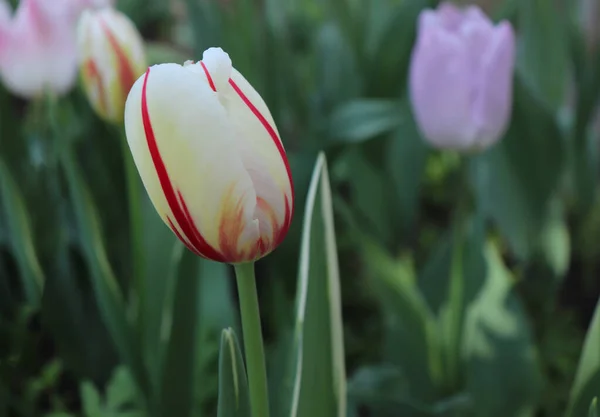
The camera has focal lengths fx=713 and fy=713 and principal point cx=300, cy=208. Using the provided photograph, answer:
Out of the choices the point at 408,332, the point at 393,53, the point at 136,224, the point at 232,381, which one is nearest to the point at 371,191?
the point at 393,53

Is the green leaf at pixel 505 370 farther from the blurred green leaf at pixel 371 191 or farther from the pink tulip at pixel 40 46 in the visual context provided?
the pink tulip at pixel 40 46

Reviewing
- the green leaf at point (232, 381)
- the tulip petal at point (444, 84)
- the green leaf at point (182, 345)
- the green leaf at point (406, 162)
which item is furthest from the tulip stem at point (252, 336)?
the green leaf at point (406, 162)

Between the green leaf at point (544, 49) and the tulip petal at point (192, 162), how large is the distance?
66 centimetres

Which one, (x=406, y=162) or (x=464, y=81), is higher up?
(x=464, y=81)

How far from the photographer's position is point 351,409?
0.56 m

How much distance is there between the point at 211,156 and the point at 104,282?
0.31 metres

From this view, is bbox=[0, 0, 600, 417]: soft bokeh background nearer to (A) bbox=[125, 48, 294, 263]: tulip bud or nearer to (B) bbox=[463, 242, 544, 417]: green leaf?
(B) bbox=[463, 242, 544, 417]: green leaf

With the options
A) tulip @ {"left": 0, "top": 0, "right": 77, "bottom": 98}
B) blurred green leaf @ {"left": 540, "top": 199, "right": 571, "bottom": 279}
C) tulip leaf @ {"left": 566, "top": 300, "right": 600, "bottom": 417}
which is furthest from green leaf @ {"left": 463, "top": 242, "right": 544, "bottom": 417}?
tulip @ {"left": 0, "top": 0, "right": 77, "bottom": 98}

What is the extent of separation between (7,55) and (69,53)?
0.05 meters

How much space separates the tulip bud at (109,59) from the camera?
1.63 ft

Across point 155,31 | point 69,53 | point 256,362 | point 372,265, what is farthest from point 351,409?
point 155,31

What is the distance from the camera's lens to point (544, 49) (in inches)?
34.1

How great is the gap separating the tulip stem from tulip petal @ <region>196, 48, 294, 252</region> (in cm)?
2

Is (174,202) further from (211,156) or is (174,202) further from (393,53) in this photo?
(393,53)
